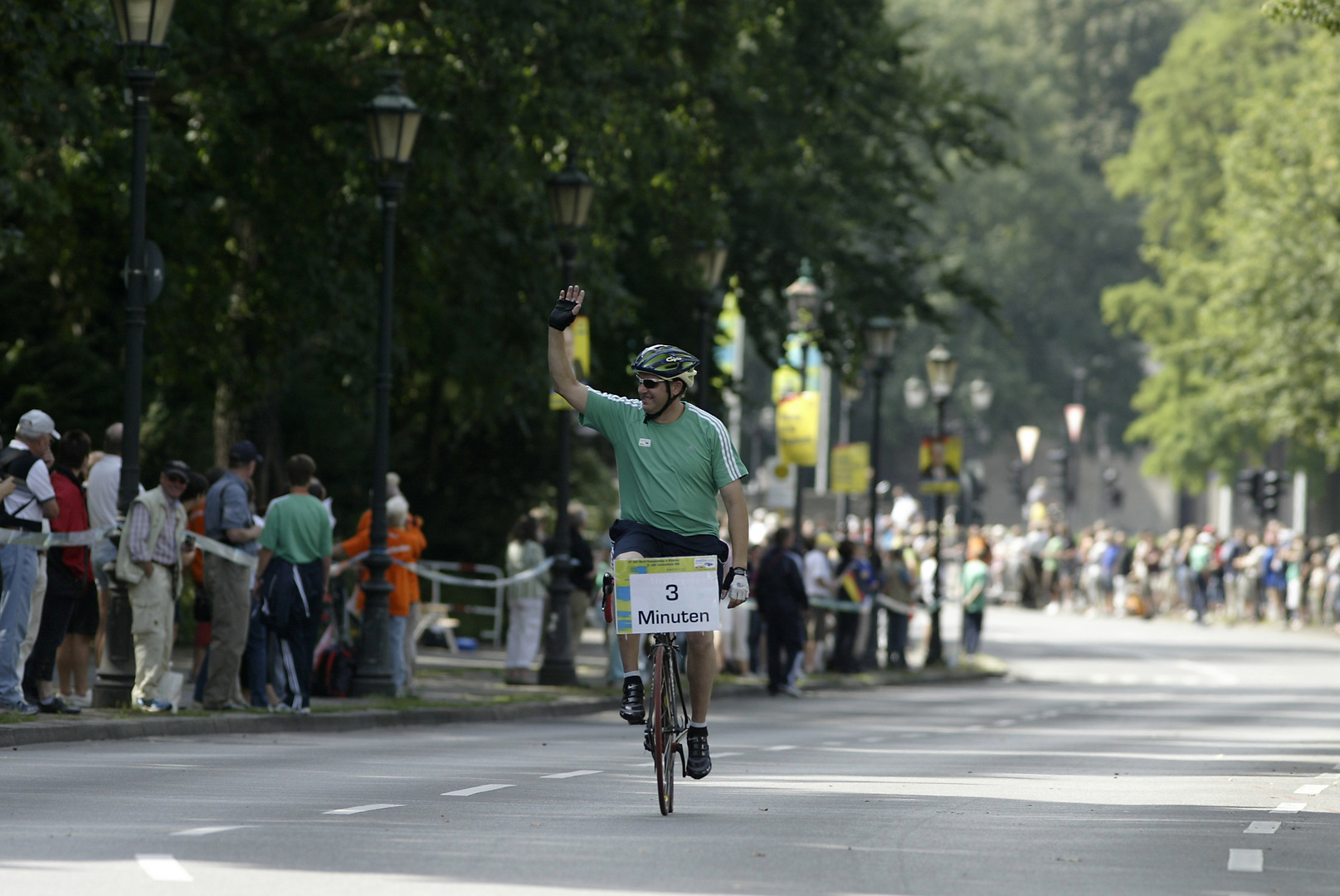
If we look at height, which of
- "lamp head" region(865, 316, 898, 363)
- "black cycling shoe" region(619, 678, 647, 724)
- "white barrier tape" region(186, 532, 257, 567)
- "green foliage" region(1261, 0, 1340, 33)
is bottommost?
"black cycling shoe" region(619, 678, 647, 724)

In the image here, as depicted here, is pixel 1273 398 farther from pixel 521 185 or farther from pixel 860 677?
pixel 521 185

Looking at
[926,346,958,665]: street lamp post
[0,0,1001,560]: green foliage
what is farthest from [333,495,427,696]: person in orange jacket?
[926,346,958,665]: street lamp post

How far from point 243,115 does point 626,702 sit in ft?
45.6

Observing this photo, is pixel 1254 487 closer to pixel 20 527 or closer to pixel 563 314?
pixel 20 527

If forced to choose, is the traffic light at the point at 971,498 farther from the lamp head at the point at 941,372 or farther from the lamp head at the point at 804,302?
the lamp head at the point at 804,302

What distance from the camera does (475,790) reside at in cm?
1132

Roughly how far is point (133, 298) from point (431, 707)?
13.6 ft

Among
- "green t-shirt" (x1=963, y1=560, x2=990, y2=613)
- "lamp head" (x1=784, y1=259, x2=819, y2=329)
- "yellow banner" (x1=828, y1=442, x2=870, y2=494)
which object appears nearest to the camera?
"lamp head" (x1=784, y1=259, x2=819, y2=329)

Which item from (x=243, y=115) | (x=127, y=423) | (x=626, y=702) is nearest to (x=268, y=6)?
(x=243, y=115)

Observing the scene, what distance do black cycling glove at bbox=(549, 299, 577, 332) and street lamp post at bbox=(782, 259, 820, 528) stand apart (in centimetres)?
1684

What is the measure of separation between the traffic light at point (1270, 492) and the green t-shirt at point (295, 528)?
111ft

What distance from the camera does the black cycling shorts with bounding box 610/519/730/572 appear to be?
10.1 m

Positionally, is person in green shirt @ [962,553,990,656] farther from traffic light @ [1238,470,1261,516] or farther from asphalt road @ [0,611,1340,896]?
traffic light @ [1238,470,1261,516]

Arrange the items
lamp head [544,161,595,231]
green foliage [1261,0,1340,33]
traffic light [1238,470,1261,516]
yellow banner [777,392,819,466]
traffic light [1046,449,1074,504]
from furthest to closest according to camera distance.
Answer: traffic light [1046,449,1074,504]
traffic light [1238,470,1261,516]
yellow banner [777,392,819,466]
lamp head [544,161,595,231]
green foliage [1261,0,1340,33]
